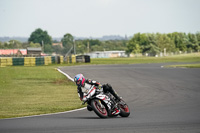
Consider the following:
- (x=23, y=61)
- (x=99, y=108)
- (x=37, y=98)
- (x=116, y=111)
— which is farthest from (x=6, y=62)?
(x=99, y=108)

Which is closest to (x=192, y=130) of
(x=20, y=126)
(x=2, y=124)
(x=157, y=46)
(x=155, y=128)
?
(x=155, y=128)

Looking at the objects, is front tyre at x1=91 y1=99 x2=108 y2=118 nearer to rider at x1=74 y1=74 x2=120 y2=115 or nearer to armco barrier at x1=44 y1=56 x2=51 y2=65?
rider at x1=74 y1=74 x2=120 y2=115

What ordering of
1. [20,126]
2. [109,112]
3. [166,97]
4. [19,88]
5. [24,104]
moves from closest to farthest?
[20,126] < [109,112] < [24,104] < [166,97] < [19,88]

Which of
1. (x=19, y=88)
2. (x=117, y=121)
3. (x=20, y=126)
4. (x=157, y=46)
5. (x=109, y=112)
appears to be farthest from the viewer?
(x=157, y=46)

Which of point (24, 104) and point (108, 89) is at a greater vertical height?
point (108, 89)

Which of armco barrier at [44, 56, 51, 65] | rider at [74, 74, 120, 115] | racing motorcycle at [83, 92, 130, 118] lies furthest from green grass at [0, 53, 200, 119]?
armco barrier at [44, 56, 51, 65]

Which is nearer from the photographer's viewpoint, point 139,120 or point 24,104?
point 139,120

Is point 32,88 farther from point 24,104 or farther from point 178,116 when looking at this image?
point 178,116

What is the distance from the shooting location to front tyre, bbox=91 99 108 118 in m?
11.6

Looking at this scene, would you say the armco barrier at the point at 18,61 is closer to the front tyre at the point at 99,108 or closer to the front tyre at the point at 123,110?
the front tyre at the point at 123,110

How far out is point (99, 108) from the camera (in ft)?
38.6

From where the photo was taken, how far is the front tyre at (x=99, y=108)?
1159 centimetres

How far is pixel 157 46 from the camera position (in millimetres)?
178250

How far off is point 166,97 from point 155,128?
10.1 m
